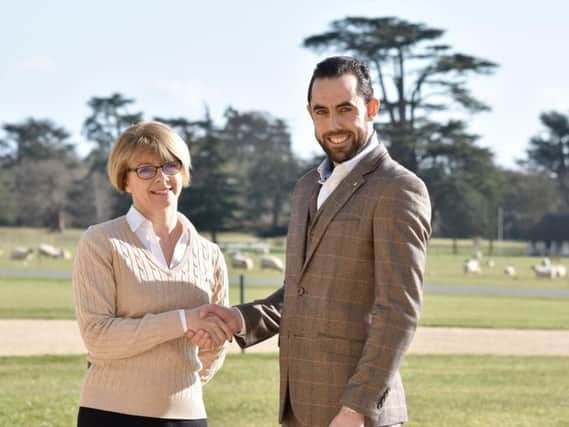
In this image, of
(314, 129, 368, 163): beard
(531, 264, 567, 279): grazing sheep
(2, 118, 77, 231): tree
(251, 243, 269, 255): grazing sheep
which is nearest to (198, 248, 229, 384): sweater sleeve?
(314, 129, 368, 163): beard

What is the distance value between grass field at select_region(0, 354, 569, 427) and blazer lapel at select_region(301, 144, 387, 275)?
16.4 ft

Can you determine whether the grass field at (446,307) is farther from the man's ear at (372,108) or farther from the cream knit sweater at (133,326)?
the man's ear at (372,108)

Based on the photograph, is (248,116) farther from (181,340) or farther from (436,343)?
(181,340)

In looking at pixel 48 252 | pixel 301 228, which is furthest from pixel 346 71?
pixel 48 252

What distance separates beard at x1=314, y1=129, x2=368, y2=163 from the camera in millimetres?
3410

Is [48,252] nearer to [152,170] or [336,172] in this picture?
[152,170]

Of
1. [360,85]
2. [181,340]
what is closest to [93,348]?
[181,340]

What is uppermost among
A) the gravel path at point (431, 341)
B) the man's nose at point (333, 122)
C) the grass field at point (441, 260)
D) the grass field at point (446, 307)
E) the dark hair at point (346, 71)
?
the dark hair at point (346, 71)

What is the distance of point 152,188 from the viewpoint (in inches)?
145

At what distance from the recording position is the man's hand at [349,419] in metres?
3.24

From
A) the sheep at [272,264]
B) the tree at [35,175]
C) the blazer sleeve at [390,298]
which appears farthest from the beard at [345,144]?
the tree at [35,175]

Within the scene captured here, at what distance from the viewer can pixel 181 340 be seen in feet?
12.1

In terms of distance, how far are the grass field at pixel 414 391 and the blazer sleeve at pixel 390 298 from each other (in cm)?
508

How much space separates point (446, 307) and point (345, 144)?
789 inches
